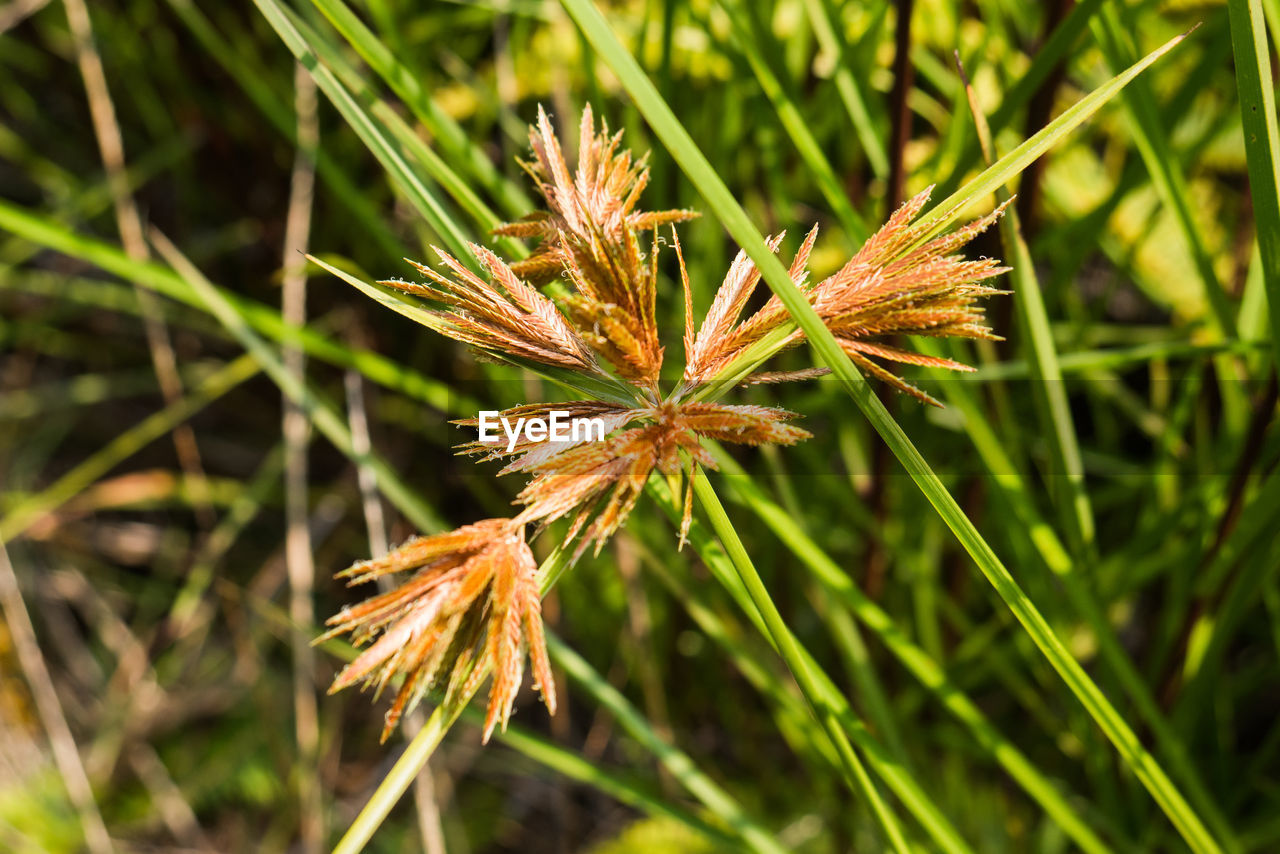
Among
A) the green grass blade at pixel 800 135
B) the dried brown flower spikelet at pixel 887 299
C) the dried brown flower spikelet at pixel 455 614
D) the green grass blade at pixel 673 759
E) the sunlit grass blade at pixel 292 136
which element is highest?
the sunlit grass blade at pixel 292 136

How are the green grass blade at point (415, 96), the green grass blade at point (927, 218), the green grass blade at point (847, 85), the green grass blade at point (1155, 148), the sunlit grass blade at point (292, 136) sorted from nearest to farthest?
1. the green grass blade at point (927, 218)
2. the green grass blade at point (415, 96)
3. the green grass blade at point (1155, 148)
4. the green grass blade at point (847, 85)
5. the sunlit grass blade at point (292, 136)

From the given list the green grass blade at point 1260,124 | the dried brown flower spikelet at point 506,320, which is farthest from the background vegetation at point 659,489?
the dried brown flower spikelet at point 506,320

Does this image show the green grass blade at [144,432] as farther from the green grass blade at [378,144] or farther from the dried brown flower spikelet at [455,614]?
the dried brown flower spikelet at [455,614]

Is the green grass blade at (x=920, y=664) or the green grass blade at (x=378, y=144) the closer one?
the green grass blade at (x=378, y=144)

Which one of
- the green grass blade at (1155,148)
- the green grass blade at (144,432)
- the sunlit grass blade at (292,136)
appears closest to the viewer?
the green grass blade at (1155,148)

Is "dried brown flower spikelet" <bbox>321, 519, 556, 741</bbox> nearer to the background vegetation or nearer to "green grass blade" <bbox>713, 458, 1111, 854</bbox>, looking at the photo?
the background vegetation

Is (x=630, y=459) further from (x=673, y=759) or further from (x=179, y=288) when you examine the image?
(x=179, y=288)

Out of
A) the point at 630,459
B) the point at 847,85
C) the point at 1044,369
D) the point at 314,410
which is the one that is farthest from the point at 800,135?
the point at 314,410

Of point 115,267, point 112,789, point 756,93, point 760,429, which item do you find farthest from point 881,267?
point 112,789

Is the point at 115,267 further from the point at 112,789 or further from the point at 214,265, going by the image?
the point at 112,789
